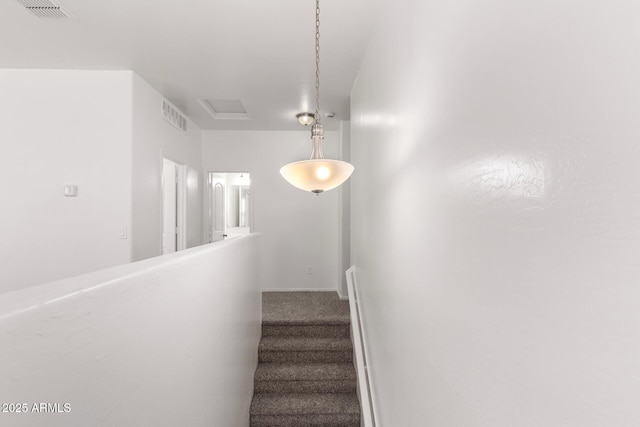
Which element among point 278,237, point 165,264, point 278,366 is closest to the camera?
point 165,264

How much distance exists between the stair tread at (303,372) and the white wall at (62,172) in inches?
67.6

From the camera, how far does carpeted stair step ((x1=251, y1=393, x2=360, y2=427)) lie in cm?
268

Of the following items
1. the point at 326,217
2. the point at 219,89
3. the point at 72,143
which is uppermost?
the point at 219,89

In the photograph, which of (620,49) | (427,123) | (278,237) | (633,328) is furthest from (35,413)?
(278,237)

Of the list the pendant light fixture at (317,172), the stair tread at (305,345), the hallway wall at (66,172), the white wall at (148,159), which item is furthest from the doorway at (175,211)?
the pendant light fixture at (317,172)

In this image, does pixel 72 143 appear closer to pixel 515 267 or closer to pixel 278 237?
pixel 278 237

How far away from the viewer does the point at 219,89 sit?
323 centimetres

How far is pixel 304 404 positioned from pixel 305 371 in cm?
31

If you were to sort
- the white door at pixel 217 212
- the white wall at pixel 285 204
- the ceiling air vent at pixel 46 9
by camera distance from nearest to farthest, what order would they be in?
the ceiling air vent at pixel 46 9 → the white wall at pixel 285 204 → the white door at pixel 217 212

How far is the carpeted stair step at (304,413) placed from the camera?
2682 mm

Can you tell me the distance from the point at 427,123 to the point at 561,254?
2.47ft

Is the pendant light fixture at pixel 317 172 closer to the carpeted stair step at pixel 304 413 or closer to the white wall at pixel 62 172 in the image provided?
the white wall at pixel 62 172

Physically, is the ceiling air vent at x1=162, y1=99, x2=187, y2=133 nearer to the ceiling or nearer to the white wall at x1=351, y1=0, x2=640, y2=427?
the ceiling

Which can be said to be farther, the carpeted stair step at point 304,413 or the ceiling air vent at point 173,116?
the ceiling air vent at point 173,116
